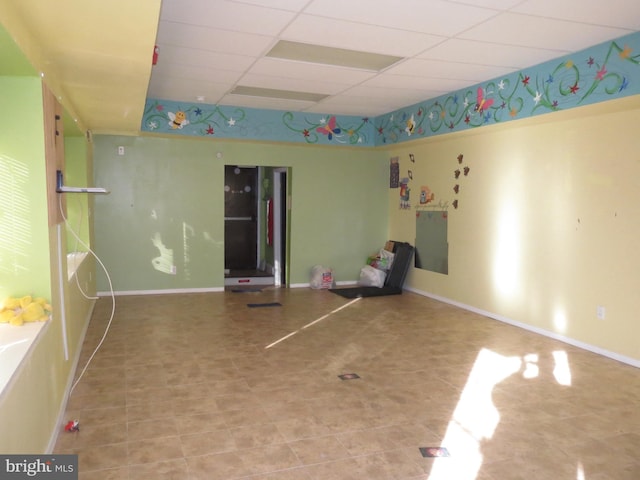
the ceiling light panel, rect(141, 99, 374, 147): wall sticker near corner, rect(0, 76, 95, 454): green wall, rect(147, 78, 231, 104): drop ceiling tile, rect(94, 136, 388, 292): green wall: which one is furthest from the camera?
rect(94, 136, 388, 292): green wall

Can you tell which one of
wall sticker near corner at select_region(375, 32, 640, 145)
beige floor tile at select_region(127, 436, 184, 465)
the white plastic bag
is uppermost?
wall sticker near corner at select_region(375, 32, 640, 145)

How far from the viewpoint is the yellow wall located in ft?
14.5

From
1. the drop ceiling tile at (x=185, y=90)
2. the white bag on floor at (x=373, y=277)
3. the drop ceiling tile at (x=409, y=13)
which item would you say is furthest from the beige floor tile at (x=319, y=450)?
the white bag on floor at (x=373, y=277)

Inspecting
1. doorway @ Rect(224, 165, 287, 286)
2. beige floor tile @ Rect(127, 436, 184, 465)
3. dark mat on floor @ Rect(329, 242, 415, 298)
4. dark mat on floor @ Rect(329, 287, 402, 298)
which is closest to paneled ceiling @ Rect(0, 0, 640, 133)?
beige floor tile @ Rect(127, 436, 184, 465)

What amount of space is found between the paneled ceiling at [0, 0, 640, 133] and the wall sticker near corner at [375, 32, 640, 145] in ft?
0.39

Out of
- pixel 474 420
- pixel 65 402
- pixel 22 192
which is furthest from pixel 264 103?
pixel 474 420

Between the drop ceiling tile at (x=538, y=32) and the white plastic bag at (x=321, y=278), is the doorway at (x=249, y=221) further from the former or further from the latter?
the drop ceiling tile at (x=538, y=32)

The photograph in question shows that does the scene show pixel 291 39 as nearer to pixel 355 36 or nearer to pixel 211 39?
pixel 355 36

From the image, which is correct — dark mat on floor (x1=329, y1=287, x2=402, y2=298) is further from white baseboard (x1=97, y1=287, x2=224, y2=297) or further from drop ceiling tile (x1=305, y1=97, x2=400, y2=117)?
drop ceiling tile (x1=305, y1=97, x2=400, y2=117)

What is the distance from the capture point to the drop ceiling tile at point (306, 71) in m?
4.74

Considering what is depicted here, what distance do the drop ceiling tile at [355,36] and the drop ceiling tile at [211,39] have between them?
31 centimetres

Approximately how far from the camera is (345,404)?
349 centimetres

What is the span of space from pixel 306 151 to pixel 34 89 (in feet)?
17.4

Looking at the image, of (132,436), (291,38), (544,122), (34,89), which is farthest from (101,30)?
(544,122)
